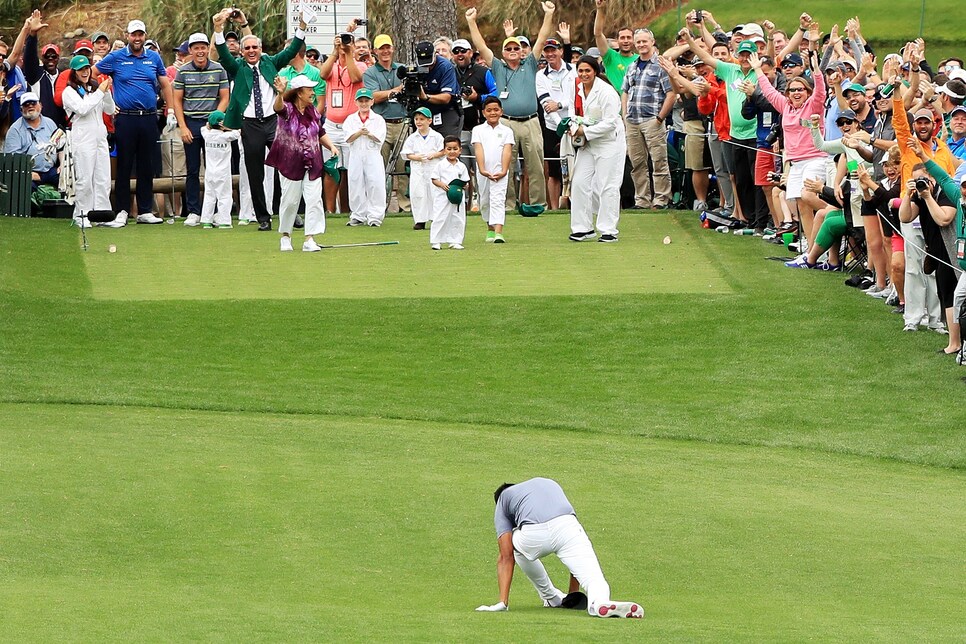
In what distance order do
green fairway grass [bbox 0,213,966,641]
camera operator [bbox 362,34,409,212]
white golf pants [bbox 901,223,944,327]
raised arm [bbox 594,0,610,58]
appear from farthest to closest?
1. camera operator [bbox 362,34,409,212]
2. raised arm [bbox 594,0,610,58]
3. white golf pants [bbox 901,223,944,327]
4. green fairway grass [bbox 0,213,966,641]

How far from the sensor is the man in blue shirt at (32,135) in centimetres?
2105

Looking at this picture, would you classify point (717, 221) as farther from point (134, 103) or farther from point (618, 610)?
point (618, 610)

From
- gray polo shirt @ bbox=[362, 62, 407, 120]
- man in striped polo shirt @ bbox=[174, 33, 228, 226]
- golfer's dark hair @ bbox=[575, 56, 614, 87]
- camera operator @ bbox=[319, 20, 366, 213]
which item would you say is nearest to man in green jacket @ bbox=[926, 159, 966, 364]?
golfer's dark hair @ bbox=[575, 56, 614, 87]

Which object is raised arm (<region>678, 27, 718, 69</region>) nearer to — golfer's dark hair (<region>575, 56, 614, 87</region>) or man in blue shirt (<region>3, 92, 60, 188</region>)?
golfer's dark hair (<region>575, 56, 614, 87</region>)

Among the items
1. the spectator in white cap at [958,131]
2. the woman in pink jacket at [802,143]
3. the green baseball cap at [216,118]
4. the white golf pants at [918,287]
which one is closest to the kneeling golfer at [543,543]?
the white golf pants at [918,287]

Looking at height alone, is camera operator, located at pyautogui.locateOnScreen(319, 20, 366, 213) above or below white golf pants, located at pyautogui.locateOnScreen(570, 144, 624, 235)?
above

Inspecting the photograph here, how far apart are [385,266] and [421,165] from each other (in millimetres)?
2318

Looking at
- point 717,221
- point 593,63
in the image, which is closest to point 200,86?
point 593,63

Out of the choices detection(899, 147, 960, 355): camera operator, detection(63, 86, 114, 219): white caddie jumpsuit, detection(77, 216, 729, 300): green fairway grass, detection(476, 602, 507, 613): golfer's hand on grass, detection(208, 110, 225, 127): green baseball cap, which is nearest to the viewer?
detection(476, 602, 507, 613): golfer's hand on grass

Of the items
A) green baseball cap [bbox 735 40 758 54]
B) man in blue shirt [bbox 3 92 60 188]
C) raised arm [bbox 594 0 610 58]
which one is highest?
raised arm [bbox 594 0 610 58]

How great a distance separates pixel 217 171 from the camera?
806 inches

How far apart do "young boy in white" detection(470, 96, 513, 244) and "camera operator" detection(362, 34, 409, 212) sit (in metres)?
2.23

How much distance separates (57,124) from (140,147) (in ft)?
6.40

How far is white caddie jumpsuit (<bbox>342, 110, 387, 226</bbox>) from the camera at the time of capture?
20766mm
